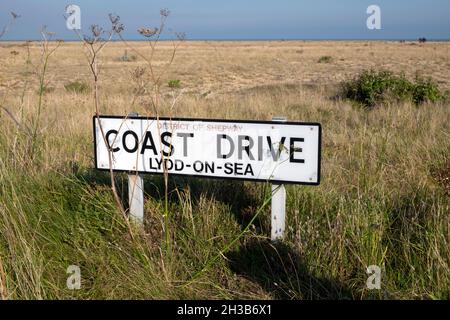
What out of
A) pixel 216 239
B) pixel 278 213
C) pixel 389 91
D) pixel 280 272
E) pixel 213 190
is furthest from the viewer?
pixel 389 91

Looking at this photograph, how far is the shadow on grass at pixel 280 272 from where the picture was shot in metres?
2.39

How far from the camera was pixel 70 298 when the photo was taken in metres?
2.32

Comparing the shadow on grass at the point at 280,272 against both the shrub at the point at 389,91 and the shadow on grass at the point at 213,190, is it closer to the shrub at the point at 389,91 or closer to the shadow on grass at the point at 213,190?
the shadow on grass at the point at 213,190

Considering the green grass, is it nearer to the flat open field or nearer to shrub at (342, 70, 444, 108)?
the flat open field

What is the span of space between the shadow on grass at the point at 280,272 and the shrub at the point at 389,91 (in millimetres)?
6951

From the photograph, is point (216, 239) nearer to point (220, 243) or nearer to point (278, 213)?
point (220, 243)

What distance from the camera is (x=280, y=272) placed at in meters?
2.60

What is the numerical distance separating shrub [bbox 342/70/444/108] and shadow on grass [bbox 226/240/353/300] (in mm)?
6951

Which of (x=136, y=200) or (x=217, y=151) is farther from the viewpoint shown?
(x=136, y=200)

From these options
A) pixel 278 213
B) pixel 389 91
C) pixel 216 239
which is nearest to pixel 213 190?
pixel 216 239

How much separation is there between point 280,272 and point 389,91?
7751 millimetres

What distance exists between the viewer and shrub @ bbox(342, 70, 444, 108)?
368 inches

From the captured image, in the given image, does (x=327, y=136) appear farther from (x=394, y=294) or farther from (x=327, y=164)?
(x=394, y=294)
